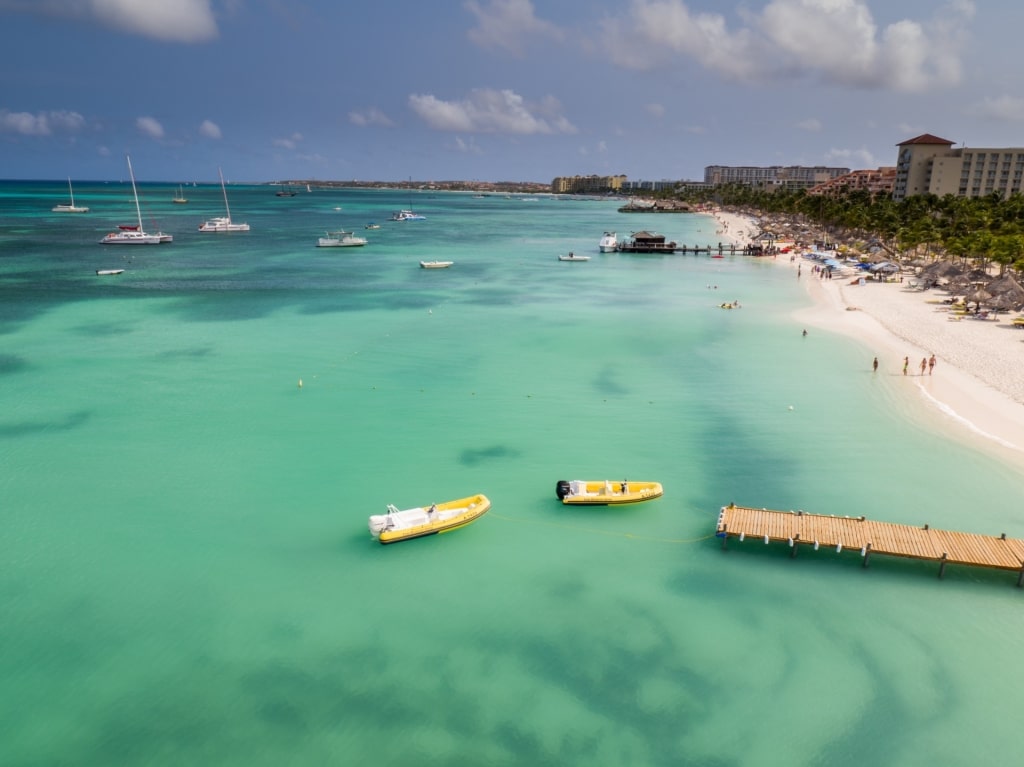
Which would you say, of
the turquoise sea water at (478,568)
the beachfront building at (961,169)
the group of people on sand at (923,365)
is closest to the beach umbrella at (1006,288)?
the turquoise sea water at (478,568)

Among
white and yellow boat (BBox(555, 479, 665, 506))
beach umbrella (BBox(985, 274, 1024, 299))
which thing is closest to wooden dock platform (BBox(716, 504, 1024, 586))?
white and yellow boat (BBox(555, 479, 665, 506))

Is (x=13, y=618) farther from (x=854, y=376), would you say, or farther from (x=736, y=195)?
(x=736, y=195)

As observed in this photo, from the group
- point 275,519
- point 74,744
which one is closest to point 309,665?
point 74,744

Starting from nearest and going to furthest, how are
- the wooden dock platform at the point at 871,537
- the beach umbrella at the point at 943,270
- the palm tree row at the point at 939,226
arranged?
1. the wooden dock platform at the point at 871,537
2. the palm tree row at the point at 939,226
3. the beach umbrella at the point at 943,270

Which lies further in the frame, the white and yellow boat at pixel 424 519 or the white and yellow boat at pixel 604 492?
the white and yellow boat at pixel 604 492

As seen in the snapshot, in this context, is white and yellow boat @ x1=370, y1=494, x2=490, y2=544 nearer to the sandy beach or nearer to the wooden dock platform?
the wooden dock platform

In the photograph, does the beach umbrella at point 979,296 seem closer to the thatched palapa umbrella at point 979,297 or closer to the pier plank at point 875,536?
the thatched palapa umbrella at point 979,297

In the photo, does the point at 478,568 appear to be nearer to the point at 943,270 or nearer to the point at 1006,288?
the point at 1006,288
